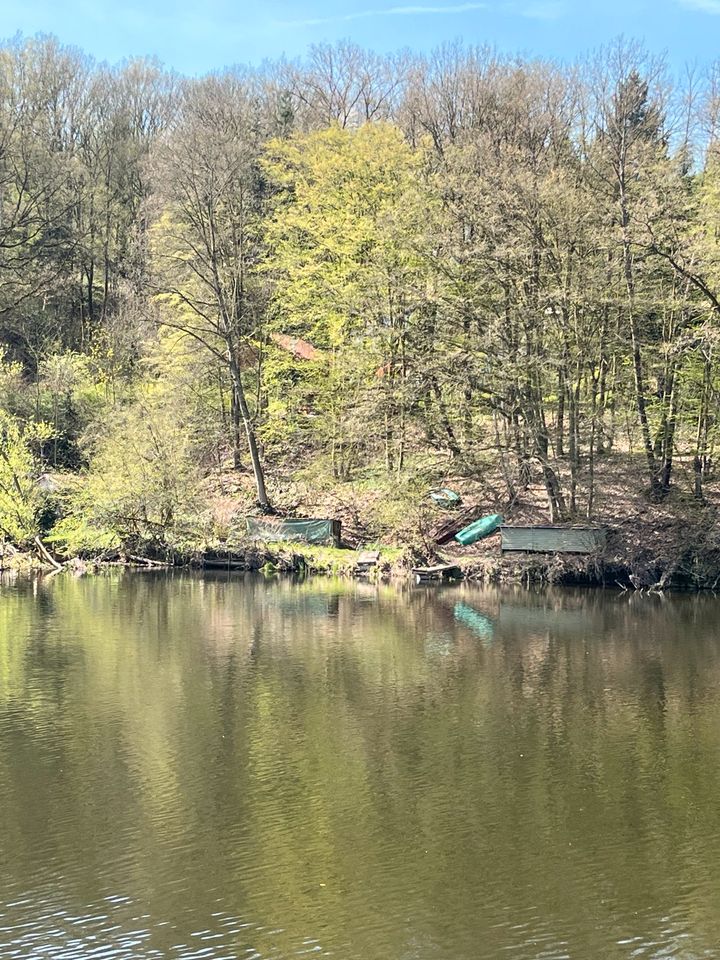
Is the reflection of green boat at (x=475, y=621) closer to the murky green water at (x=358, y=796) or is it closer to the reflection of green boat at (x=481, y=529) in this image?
the murky green water at (x=358, y=796)

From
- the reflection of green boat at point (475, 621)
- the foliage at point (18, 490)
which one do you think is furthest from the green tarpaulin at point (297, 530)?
the reflection of green boat at point (475, 621)

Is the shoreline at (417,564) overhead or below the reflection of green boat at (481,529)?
below

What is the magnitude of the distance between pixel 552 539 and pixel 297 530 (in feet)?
29.6

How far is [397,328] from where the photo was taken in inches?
1296

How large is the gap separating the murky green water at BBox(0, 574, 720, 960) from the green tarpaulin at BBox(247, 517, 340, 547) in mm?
13084

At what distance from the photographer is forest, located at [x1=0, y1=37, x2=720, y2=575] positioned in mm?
29422

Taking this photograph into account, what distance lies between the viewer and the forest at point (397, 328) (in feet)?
96.5

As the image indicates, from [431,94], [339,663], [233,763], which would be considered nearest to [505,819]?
[233,763]

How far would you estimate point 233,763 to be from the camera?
11.4 m

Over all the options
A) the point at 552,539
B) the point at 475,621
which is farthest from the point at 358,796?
the point at 552,539

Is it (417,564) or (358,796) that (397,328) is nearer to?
(417,564)

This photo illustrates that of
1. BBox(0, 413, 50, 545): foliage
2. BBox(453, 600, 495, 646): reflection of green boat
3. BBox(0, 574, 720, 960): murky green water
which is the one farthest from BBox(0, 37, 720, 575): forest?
BBox(0, 574, 720, 960): murky green water

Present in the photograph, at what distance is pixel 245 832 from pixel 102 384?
117 feet

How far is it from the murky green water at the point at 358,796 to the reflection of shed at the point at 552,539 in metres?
8.86
